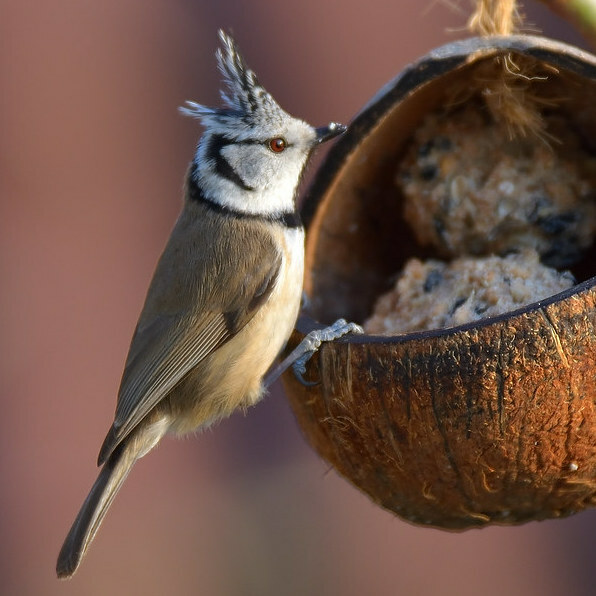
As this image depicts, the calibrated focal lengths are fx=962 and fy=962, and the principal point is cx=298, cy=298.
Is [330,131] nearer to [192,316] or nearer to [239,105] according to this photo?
A: [239,105]

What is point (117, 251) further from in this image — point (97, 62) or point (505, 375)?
point (505, 375)

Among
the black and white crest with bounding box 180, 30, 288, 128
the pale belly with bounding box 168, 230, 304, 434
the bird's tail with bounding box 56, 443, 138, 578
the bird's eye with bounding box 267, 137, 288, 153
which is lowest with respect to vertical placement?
the bird's tail with bounding box 56, 443, 138, 578

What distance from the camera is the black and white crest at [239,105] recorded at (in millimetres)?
2492

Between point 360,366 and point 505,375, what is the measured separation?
0.31 meters

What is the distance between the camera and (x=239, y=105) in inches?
101

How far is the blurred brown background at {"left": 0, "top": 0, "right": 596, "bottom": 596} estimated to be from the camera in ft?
14.1

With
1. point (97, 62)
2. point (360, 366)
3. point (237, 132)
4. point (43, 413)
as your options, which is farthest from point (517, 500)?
point (97, 62)

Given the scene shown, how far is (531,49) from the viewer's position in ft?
7.11

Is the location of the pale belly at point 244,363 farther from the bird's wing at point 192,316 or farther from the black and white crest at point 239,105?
the black and white crest at point 239,105

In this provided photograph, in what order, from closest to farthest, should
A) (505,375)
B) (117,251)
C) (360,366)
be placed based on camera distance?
(505,375), (360,366), (117,251)

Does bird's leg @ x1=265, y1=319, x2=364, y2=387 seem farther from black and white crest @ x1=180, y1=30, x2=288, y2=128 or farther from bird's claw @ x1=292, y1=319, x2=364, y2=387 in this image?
black and white crest @ x1=180, y1=30, x2=288, y2=128

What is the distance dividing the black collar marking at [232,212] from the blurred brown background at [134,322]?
182 cm

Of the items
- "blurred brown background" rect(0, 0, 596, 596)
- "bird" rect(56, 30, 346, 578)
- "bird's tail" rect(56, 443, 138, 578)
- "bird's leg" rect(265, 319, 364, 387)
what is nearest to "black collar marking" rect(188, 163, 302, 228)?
"bird" rect(56, 30, 346, 578)

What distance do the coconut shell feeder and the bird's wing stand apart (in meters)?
0.20
